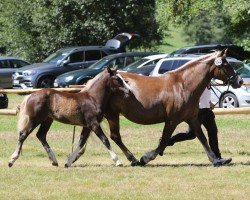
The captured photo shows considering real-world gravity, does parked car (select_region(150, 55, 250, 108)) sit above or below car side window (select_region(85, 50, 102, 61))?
above

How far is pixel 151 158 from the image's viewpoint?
45.3 feet

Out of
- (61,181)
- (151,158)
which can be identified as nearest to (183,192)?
(61,181)

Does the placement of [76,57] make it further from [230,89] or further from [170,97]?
[170,97]

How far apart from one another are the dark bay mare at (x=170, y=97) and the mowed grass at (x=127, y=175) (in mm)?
559

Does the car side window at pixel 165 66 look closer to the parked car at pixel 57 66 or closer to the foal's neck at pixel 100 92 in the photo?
the parked car at pixel 57 66

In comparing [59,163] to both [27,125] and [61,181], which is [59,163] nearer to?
[27,125]

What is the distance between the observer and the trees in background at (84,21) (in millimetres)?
43938

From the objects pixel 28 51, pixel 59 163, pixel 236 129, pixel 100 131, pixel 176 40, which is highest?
pixel 100 131

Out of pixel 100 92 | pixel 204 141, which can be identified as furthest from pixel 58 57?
pixel 204 141

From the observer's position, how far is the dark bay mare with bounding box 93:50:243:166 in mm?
13773

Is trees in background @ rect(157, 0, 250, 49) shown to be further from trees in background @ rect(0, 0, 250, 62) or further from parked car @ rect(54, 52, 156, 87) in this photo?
parked car @ rect(54, 52, 156, 87)

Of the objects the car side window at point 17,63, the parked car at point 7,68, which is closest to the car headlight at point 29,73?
the parked car at point 7,68

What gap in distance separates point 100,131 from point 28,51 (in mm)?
34683

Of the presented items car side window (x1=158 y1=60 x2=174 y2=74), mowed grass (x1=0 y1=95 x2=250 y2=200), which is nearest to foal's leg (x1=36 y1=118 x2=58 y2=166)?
mowed grass (x1=0 y1=95 x2=250 y2=200)
